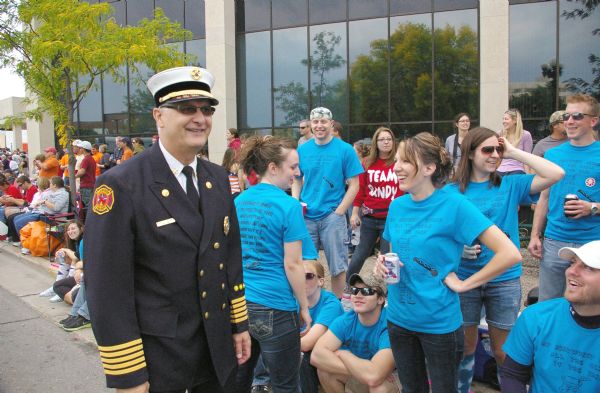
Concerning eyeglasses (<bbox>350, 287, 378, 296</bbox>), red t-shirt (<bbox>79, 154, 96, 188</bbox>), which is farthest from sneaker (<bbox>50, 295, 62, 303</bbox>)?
eyeglasses (<bbox>350, 287, 378, 296</bbox>)

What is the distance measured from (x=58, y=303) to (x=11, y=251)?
426cm

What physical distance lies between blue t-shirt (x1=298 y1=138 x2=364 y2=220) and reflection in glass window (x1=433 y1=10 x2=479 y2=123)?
845 centimetres

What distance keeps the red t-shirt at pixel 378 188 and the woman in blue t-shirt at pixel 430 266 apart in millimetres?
2697

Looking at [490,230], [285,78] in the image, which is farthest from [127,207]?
[285,78]

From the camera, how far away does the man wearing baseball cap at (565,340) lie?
2.34m

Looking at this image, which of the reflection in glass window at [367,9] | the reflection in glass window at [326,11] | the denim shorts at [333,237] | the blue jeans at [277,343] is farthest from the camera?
the reflection in glass window at [326,11]

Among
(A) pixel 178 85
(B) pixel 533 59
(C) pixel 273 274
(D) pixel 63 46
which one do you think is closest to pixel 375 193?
(C) pixel 273 274

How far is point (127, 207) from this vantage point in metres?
2.00

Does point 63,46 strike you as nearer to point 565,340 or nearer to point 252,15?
point 565,340

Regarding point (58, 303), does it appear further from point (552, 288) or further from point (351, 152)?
point (552, 288)

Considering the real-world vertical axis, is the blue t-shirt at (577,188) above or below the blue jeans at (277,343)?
above

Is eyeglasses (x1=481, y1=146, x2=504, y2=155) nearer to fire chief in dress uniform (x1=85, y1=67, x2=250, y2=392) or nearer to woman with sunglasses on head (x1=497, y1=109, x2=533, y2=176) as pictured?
fire chief in dress uniform (x1=85, y1=67, x2=250, y2=392)

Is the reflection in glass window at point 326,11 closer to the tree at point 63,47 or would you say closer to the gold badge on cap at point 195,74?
the tree at point 63,47

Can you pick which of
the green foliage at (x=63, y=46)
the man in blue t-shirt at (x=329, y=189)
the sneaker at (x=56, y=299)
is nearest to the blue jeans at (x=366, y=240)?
the man in blue t-shirt at (x=329, y=189)
